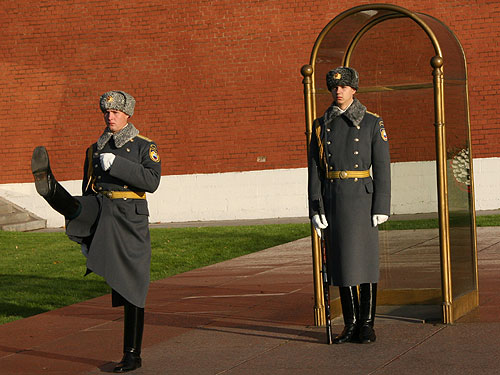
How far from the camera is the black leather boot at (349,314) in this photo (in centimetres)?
635

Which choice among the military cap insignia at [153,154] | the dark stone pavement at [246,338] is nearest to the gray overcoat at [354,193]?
the dark stone pavement at [246,338]

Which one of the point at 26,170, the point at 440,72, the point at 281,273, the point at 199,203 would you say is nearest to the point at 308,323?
the point at 440,72

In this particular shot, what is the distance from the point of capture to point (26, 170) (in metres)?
20.0

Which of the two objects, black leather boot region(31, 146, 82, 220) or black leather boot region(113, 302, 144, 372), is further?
black leather boot region(113, 302, 144, 372)

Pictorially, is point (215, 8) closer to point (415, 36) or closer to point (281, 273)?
point (281, 273)

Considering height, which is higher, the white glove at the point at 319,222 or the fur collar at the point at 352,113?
the fur collar at the point at 352,113

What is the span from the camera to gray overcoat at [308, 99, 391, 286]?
6.34 meters

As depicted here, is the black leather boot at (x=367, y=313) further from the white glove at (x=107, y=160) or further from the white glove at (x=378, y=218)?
the white glove at (x=107, y=160)

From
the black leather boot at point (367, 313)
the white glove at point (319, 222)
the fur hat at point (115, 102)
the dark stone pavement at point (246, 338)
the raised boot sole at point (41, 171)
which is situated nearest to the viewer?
the raised boot sole at point (41, 171)

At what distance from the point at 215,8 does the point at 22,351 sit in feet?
43.1

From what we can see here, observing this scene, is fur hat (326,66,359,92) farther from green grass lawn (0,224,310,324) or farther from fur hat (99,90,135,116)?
green grass lawn (0,224,310,324)

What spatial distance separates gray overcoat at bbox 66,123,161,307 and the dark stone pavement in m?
0.62

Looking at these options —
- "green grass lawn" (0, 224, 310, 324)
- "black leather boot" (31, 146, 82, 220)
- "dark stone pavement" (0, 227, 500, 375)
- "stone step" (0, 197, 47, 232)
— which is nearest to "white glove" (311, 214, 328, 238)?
"dark stone pavement" (0, 227, 500, 375)

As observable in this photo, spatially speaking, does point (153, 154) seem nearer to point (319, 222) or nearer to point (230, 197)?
point (319, 222)
